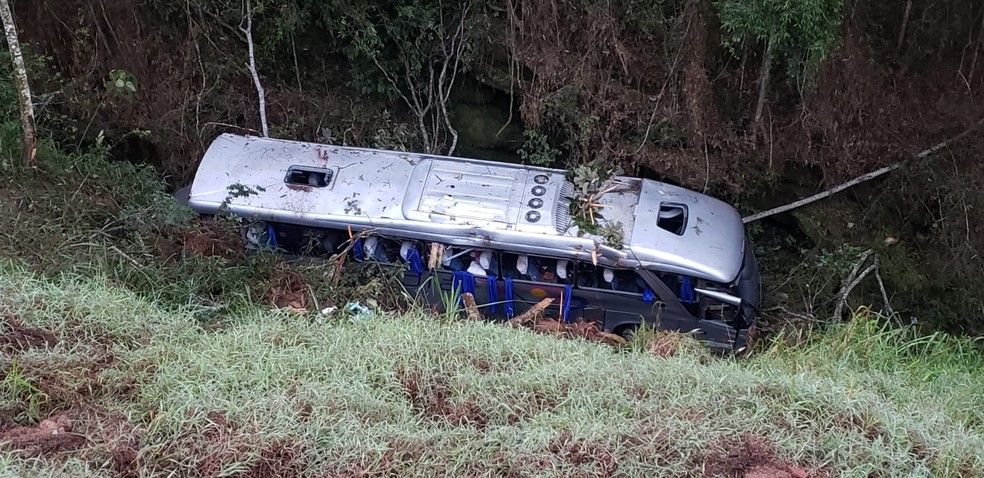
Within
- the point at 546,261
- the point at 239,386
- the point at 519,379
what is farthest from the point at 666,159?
the point at 239,386

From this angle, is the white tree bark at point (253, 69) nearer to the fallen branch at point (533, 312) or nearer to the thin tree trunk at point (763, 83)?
the fallen branch at point (533, 312)

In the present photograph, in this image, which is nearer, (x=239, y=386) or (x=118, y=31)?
(x=239, y=386)

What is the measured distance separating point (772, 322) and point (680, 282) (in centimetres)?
171

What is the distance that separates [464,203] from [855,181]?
184 inches

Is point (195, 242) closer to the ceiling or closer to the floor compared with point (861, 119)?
closer to the floor

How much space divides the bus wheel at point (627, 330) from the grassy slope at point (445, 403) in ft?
4.68

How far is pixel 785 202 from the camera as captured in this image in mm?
8461

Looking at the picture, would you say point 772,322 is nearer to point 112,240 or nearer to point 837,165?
point 837,165

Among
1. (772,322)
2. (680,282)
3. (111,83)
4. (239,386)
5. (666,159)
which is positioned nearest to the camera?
(239,386)

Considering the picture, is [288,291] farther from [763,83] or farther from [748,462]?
[763,83]

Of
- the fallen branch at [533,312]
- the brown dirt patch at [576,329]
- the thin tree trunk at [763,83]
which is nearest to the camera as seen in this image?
the brown dirt patch at [576,329]

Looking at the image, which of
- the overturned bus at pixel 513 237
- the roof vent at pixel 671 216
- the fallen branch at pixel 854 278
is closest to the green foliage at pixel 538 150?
the overturned bus at pixel 513 237

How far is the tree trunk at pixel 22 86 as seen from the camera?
620cm

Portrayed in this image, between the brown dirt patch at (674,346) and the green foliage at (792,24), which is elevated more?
the green foliage at (792,24)
